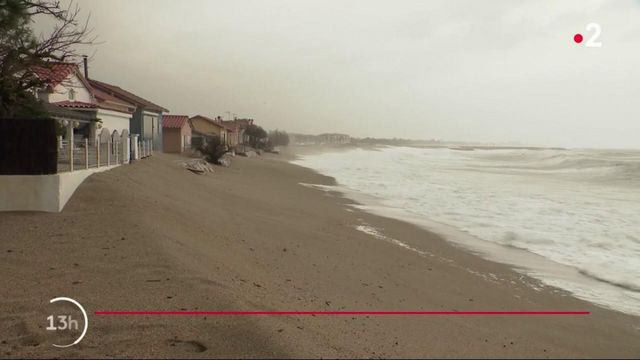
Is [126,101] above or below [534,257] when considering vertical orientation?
above

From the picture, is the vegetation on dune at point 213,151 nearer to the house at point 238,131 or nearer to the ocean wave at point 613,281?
the ocean wave at point 613,281

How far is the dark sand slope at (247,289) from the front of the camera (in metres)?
4.67

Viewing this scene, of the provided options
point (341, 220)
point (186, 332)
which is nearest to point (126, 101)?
point (341, 220)

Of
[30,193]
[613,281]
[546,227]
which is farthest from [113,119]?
[613,281]

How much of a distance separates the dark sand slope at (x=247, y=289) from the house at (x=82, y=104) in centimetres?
1069

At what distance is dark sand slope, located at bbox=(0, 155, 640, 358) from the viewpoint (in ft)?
15.3

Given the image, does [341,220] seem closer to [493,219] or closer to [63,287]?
[493,219]

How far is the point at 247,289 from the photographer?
6.18 m

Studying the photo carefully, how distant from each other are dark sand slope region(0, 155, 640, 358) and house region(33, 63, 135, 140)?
1069 cm

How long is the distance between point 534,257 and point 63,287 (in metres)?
9.59

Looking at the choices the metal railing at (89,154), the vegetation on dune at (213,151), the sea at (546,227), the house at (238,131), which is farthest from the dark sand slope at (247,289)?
the house at (238,131)

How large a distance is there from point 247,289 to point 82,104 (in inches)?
730

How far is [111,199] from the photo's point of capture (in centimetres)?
985

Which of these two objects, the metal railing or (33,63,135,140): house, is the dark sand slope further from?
(33,63,135,140): house
